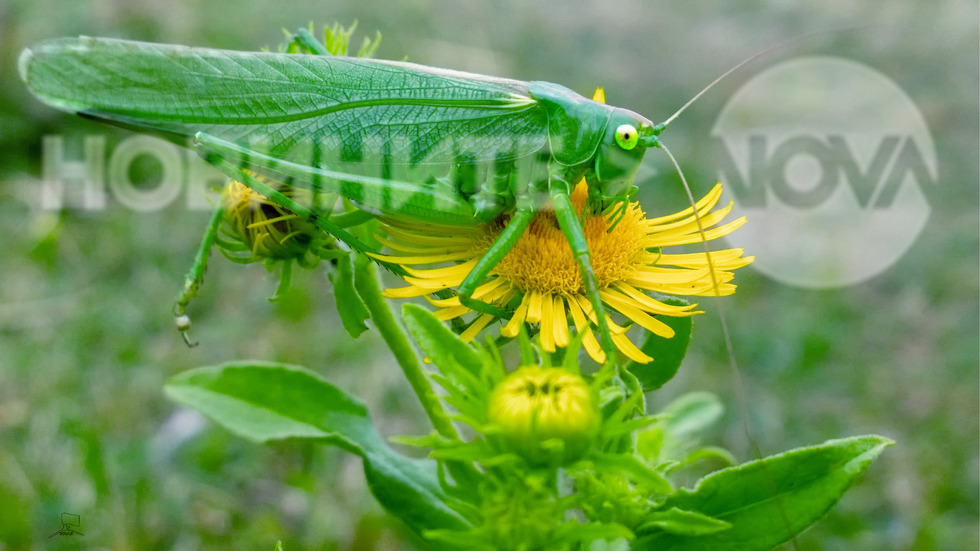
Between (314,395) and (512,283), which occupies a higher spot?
(512,283)

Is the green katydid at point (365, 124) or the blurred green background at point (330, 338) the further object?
the blurred green background at point (330, 338)

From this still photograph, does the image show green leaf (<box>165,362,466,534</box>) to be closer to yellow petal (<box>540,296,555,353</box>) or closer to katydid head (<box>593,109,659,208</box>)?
yellow petal (<box>540,296,555,353</box>)

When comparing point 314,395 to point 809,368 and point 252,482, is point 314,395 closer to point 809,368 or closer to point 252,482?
point 252,482

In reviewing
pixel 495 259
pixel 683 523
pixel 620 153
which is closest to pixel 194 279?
pixel 495 259

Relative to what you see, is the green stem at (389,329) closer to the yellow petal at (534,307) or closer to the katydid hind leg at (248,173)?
the katydid hind leg at (248,173)

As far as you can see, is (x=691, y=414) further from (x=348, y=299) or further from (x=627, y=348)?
(x=348, y=299)

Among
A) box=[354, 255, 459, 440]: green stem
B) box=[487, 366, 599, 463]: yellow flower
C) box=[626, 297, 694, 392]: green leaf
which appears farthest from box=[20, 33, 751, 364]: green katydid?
box=[487, 366, 599, 463]: yellow flower

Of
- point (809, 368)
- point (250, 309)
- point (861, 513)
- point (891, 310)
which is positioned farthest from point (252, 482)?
point (891, 310)

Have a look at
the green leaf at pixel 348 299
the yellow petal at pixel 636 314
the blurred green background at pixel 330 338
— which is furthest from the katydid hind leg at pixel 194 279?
the yellow petal at pixel 636 314
